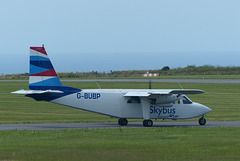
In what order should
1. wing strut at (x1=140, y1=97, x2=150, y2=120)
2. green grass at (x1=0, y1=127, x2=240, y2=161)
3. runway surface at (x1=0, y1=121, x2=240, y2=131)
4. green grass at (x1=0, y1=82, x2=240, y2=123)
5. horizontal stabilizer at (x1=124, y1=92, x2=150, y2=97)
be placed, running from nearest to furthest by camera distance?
green grass at (x1=0, y1=127, x2=240, y2=161)
runway surface at (x1=0, y1=121, x2=240, y2=131)
horizontal stabilizer at (x1=124, y1=92, x2=150, y2=97)
wing strut at (x1=140, y1=97, x2=150, y2=120)
green grass at (x1=0, y1=82, x2=240, y2=123)

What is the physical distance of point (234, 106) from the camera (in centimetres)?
3944

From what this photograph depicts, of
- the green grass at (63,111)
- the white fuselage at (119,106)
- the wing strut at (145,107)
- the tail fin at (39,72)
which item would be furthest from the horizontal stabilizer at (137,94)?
the green grass at (63,111)

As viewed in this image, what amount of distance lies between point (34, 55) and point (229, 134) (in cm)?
1186

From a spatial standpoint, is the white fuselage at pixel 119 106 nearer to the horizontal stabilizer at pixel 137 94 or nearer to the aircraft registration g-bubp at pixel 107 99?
the aircraft registration g-bubp at pixel 107 99

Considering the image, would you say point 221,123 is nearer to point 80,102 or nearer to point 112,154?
point 80,102

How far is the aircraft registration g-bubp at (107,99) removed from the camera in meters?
26.9

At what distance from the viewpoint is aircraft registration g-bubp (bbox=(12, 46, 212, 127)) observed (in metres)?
26.9

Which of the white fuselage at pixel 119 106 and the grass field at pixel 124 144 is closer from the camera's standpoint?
the grass field at pixel 124 144

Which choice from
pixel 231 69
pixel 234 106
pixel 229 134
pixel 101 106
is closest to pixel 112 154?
pixel 229 134

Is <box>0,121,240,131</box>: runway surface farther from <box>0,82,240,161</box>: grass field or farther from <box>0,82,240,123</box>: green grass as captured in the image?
<box>0,82,240,161</box>: grass field

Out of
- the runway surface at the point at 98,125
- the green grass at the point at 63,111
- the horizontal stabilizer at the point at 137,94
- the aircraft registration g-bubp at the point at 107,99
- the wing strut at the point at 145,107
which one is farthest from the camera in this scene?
the green grass at the point at 63,111

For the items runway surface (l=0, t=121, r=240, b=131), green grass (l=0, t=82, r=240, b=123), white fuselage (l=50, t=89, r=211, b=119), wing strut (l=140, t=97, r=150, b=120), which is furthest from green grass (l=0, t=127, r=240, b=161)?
green grass (l=0, t=82, r=240, b=123)

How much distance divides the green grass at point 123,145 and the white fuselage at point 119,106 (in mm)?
3836

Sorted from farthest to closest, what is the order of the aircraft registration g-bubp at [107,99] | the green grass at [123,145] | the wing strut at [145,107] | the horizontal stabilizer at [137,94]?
the wing strut at [145,107], the aircraft registration g-bubp at [107,99], the horizontal stabilizer at [137,94], the green grass at [123,145]
